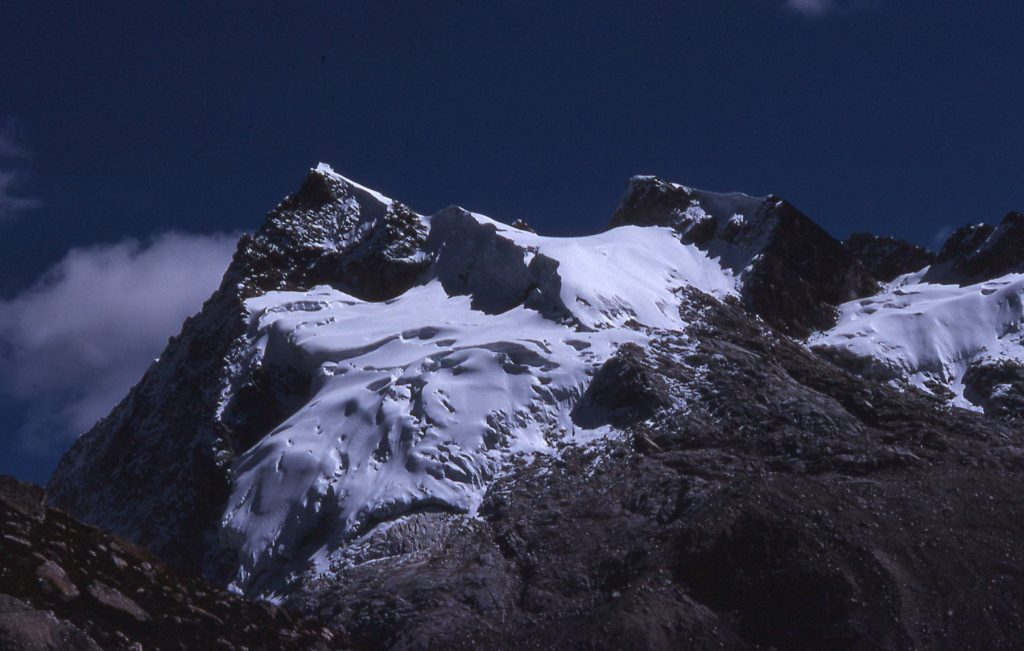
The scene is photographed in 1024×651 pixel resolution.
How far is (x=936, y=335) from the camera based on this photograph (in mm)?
50406

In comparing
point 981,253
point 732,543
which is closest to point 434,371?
point 732,543

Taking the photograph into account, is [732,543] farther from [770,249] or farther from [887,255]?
[887,255]

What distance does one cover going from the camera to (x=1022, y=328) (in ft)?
167

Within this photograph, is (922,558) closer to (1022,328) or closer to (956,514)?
(956,514)

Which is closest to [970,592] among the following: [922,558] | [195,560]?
[922,558]

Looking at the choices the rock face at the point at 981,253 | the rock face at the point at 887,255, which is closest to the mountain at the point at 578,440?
the rock face at the point at 981,253

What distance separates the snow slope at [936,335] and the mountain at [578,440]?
157 millimetres

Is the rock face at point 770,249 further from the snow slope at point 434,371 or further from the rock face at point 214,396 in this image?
the rock face at point 214,396

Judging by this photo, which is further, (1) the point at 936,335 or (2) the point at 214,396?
(1) the point at 936,335

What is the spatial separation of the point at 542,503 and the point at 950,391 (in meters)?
20.4

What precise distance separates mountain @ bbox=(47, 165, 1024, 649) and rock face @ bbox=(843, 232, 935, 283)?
17.8ft

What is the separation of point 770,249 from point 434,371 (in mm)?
21544

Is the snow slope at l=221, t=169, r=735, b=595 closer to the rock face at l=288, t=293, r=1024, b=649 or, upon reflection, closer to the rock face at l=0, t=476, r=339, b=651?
the rock face at l=288, t=293, r=1024, b=649

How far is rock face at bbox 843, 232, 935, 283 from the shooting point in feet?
211
